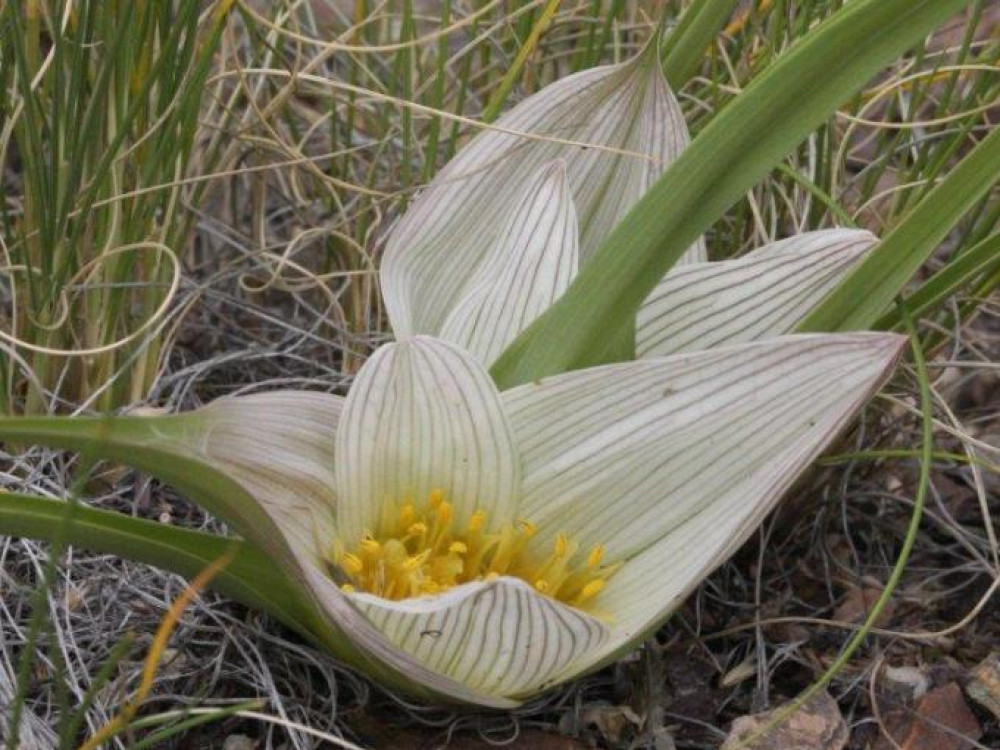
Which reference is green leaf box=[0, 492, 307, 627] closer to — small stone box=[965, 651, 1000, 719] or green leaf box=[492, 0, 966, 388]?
green leaf box=[492, 0, 966, 388]

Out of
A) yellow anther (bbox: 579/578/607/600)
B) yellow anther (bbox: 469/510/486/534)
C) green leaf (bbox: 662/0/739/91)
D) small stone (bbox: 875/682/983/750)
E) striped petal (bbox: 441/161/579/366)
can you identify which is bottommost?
small stone (bbox: 875/682/983/750)

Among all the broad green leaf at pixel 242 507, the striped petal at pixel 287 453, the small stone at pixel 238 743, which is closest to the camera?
the broad green leaf at pixel 242 507

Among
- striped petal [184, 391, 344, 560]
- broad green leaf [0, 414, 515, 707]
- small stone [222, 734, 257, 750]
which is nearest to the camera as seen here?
broad green leaf [0, 414, 515, 707]

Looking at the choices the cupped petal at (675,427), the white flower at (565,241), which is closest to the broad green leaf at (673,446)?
the cupped petal at (675,427)

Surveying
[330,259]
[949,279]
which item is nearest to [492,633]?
[949,279]

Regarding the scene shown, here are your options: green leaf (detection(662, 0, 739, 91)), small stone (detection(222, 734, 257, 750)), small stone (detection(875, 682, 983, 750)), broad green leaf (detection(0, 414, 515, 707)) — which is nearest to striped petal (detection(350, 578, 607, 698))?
broad green leaf (detection(0, 414, 515, 707))

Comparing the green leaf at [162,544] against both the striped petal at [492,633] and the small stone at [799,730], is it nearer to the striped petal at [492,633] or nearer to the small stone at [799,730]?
the striped petal at [492,633]
